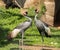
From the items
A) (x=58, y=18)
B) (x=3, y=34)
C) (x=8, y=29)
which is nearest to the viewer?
(x=3, y=34)

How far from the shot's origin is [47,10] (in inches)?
544

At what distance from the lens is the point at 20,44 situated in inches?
371

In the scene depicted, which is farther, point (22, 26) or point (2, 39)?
point (2, 39)

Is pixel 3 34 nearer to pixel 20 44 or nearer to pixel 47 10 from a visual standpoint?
pixel 20 44

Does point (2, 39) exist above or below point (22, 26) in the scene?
below

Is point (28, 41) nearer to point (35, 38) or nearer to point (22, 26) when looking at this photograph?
point (35, 38)

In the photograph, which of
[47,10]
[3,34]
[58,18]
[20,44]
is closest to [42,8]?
[47,10]

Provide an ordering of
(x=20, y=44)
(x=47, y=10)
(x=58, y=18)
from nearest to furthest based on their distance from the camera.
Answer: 1. (x=20, y=44)
2. (x=47, y=10)
3. (x=58, y=18)

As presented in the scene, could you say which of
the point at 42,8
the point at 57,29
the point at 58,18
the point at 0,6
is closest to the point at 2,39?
the point at 57,29

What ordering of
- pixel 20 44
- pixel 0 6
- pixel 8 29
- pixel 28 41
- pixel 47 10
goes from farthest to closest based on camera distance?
1. pixel 0 6
2. pixel 47 10
3. pixel 8 29
4. pixel 28 41
5. pixel 20 44

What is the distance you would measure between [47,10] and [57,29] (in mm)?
1234

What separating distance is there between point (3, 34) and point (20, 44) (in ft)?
6.63

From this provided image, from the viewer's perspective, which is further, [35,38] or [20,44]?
[35,38]

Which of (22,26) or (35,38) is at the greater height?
(22,26)
